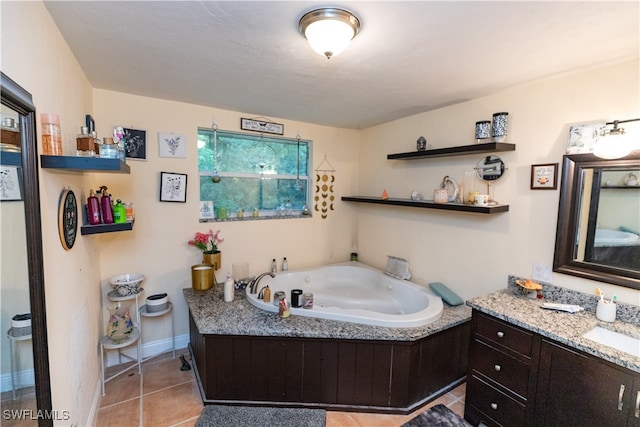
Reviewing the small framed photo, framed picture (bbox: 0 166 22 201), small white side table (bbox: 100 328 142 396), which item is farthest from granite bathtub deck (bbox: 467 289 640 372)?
small white side table (bbox: 100 328 142 396)

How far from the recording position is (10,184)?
3.01 feet

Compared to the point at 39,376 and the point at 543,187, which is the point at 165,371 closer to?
the point at 39,376

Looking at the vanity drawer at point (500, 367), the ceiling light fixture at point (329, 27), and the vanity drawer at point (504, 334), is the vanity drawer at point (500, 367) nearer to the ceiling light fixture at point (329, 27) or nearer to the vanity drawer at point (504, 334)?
the vanity drawer at point (504, 334)

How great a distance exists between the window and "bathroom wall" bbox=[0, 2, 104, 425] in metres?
1.15

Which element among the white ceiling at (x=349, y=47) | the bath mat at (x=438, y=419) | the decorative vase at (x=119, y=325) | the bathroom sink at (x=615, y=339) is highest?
the white ceiling at (x=349, y=47)

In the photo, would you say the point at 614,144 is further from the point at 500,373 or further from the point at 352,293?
the point at 352,293

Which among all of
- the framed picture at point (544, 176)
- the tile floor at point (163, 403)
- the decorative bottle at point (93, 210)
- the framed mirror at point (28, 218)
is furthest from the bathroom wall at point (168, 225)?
the framed picture at point (544, 176)

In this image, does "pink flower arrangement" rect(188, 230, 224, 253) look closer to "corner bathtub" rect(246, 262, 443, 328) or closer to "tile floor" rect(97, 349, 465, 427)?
"corner bathtub" rect(246, 262, 443, 328)

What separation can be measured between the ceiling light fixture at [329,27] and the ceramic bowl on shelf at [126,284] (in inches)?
91.1

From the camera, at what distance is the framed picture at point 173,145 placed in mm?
2662

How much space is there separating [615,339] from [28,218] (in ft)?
9.08

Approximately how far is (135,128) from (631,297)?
3.79 m

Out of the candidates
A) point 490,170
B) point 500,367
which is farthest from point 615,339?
point 490,170

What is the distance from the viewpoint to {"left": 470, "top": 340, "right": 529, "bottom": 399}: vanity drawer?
5.72 ft
